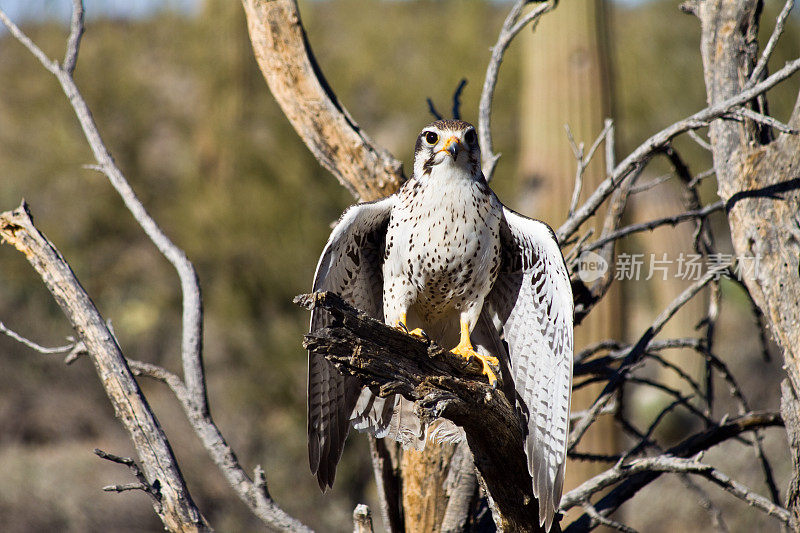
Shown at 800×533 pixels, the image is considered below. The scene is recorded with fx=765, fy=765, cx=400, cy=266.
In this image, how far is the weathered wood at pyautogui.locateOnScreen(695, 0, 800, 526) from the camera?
8.74ft

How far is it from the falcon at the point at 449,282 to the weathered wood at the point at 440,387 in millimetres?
235

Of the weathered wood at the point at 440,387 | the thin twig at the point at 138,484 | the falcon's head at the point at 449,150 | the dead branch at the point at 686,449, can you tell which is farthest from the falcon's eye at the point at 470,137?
the thin twig at the point at 138,484

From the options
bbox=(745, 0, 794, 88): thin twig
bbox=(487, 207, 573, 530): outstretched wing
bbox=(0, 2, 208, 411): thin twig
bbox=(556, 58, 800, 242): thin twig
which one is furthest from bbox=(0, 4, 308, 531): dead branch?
bbox=(745, 0, 794, 88): thin twig

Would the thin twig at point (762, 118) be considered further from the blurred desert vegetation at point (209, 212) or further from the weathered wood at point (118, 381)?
the blurred desert vegetation at point (209, 212)

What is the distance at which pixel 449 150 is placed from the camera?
2.76m

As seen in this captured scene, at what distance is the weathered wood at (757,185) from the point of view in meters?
2.66

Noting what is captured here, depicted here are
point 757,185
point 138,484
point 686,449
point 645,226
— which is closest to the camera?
point 138,484

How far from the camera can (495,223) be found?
9.21 ft

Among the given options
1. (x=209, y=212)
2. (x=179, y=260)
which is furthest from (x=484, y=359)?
(x=209, y=212)

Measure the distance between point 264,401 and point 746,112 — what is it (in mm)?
6765

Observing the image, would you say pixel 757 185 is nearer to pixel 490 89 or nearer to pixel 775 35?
pixel 775 35

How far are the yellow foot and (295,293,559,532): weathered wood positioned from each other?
0.34 feet

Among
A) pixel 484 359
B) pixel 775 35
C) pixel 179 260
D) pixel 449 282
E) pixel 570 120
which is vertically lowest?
pixel 484 359

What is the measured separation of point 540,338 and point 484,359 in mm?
233
